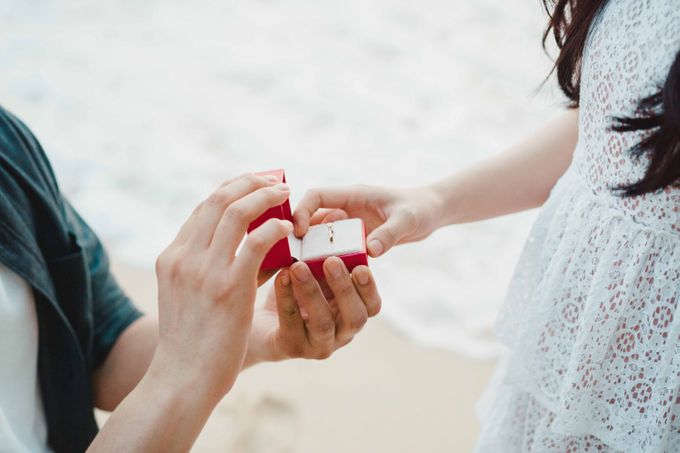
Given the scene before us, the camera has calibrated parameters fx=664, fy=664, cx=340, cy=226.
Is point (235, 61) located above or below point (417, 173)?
above

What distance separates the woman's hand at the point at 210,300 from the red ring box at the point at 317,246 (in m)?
0.18

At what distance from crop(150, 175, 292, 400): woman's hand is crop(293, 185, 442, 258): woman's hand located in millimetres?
267

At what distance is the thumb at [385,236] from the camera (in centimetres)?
97

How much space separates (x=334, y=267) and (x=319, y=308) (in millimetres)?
63

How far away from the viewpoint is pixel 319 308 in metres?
0.91

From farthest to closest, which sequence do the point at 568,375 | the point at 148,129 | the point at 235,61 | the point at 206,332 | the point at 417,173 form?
the point at 235,61, the point at 148,129, the point at 417,173, the point at 568,375, the point at 206,332

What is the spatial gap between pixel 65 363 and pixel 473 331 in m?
1.44

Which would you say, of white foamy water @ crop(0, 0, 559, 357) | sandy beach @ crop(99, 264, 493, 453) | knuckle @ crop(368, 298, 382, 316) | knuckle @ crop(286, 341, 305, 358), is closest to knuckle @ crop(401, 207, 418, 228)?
knuckle @ crop(368, 298, 382, 316)

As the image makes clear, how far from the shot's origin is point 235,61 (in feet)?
11.2

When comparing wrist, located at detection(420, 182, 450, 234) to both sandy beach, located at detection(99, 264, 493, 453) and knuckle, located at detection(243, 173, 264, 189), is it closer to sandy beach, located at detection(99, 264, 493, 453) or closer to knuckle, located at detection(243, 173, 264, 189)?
knuckle, located at detection(243, 173, 264, 189)

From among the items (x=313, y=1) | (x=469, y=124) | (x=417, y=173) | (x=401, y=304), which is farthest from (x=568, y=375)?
(x=313, y=1)

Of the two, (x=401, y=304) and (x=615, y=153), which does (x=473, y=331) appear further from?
(x=615, y=153)

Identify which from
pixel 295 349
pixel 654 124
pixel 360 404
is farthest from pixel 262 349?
pixel 360 404

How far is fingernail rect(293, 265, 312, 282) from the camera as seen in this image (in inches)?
35.0
